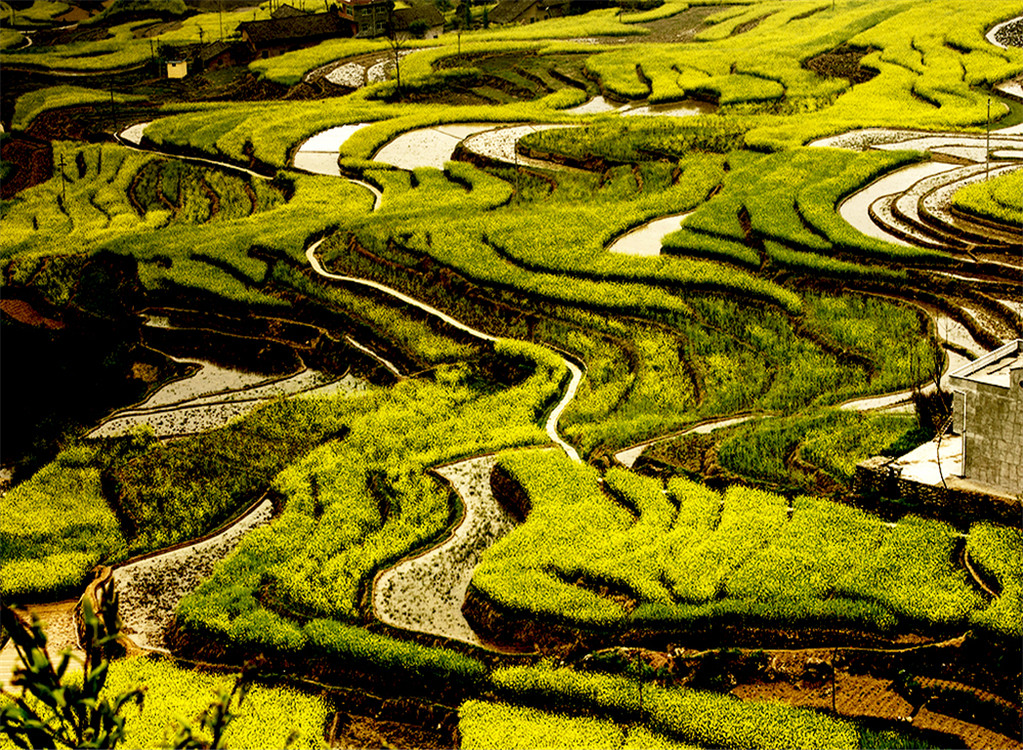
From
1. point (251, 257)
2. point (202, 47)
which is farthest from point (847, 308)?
point (202, 47)

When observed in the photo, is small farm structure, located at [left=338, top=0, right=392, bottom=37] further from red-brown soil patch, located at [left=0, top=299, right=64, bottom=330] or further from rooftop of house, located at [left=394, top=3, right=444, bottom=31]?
red-brown soil patch, located at [left=0, top=299, right=64, bottom=330]

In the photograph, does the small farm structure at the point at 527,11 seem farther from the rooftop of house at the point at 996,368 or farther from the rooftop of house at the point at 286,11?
the rooftop of house at the point at 996,368

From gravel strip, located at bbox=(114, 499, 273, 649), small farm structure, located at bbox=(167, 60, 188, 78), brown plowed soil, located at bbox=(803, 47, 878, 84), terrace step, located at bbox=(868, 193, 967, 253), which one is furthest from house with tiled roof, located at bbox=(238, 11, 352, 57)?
gravel strip, located at bbox=(114, 499, 273, 649)

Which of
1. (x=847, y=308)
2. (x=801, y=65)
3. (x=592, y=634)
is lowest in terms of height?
(x=592, y=634)

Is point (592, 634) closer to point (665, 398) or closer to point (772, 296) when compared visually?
point (665, 398)

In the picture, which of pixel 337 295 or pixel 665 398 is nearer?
pixel 665 398

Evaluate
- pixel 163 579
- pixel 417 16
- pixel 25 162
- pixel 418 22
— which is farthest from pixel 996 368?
pixel 417 16
